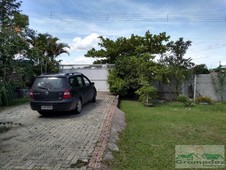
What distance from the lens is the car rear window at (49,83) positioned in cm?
884

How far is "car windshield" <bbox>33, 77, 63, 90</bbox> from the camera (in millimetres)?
8844

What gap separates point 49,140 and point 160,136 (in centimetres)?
305

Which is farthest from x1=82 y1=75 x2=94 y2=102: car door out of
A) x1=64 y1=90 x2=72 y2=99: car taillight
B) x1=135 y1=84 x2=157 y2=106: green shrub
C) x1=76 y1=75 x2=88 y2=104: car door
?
x1=135 y1=84 x2=157 y2=106: green shrub

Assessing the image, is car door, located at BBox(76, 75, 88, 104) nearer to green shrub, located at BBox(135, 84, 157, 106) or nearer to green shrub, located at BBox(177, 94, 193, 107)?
green shrub, located at BBox(135, 84, 157, 106)

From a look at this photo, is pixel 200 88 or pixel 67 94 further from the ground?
pixel 67 94

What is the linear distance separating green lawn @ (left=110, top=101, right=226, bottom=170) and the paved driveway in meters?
0.83

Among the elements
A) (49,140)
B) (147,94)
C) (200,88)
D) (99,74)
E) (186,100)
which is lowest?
(49,140)

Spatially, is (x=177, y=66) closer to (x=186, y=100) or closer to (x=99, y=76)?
(x=186, y=100)

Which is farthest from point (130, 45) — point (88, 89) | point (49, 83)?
point (49, 83)

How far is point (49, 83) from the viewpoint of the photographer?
891cm

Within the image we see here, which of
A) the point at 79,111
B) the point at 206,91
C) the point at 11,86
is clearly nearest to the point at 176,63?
the point at 206,91

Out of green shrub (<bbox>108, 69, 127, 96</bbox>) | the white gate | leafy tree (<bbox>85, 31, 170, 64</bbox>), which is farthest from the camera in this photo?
leafy tree (<bbox>85, 31, 170, 64</bbox>)

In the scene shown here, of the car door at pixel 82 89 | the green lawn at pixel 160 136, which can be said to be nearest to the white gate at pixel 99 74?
the car door at pixel 82 89

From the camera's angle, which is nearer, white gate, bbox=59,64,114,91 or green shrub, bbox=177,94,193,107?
green shrub, bbox=177,94,193,107
